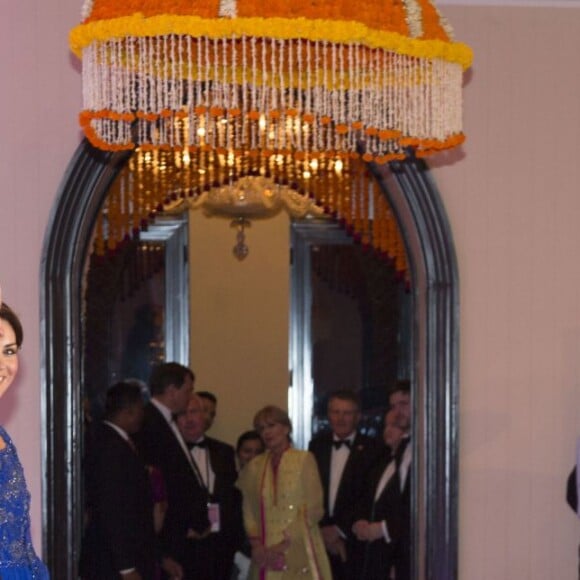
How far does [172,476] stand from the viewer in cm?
740

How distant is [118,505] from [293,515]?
58.8 inches

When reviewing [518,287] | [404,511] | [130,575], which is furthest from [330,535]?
[518,287]

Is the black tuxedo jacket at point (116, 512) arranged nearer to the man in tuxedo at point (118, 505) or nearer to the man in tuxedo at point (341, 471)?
the man in tuxedo at point (118, 505)

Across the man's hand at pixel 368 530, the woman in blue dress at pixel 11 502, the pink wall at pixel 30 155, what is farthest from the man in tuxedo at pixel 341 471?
the woman in blue dress at pixel 11 502

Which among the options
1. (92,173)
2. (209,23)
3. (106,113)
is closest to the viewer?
(209,23)

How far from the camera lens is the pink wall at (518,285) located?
6270 mm

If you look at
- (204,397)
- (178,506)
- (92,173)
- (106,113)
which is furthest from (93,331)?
(106,113)

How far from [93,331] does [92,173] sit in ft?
14.6

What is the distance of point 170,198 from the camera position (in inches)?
307

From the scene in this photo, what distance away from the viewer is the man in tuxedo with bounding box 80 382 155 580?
627cm

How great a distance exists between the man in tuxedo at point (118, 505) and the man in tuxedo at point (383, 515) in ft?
4.97

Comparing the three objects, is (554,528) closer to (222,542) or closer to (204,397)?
(222,542)

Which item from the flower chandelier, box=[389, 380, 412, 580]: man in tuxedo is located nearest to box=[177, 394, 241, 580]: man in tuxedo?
box=[389, 380, 412, 580]: man in tuxedo

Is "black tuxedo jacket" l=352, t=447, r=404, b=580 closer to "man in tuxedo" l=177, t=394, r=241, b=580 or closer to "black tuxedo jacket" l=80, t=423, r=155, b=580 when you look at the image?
"man in tuxedo" l=177, t=394, r=241, b=580
